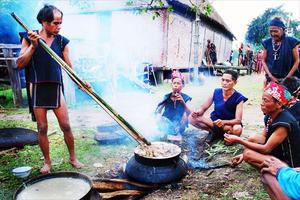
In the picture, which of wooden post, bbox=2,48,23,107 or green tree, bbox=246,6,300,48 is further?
green tree, bbox=246,6,300,48

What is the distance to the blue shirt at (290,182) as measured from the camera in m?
2.18

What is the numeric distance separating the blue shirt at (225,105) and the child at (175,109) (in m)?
0.58

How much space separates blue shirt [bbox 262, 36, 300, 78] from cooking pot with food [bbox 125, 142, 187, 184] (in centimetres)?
280

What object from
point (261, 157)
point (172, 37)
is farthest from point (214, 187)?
point (172, 37)

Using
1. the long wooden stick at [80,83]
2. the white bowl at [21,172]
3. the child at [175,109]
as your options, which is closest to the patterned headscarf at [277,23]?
the child at [175,109]

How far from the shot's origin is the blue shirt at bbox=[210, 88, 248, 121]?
4957mm

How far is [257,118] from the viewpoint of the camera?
7398 millimetres

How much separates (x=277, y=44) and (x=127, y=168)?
3684mm

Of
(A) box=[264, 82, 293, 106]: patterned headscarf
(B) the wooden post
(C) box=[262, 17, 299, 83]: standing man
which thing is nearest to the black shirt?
(A) box=[264, 82, 293, 106]: patterned headscarf

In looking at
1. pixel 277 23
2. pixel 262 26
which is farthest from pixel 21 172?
pixel 262 26

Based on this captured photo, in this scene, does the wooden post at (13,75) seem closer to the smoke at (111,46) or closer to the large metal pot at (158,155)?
the smoke at (111,46)

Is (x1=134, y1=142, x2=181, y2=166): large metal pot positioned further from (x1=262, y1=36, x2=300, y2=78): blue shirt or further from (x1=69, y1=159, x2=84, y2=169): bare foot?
(x1=262, y1=36, x2=300, y2=78): blue shirt

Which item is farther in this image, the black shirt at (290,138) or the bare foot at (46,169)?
the bare foot at (46,169)

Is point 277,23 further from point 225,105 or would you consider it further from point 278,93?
point 278,93
